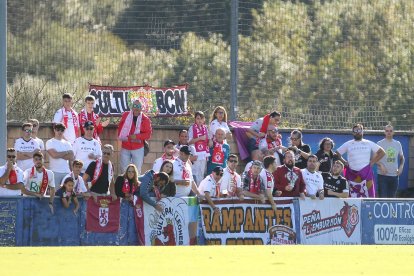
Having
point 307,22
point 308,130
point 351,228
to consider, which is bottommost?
point 351,228

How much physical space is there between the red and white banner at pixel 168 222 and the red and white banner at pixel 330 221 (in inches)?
76.9

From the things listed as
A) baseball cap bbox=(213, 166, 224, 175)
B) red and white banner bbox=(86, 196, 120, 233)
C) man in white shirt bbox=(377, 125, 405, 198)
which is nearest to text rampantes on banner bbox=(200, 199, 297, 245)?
baseball cap bbox=(213, 166, 224, 175)

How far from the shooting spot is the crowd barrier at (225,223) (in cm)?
1934

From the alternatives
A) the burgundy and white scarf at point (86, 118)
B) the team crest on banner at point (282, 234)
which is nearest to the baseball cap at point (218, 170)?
the team crest on banner at point (282, 234)

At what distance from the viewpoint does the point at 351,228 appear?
→ 2134cm

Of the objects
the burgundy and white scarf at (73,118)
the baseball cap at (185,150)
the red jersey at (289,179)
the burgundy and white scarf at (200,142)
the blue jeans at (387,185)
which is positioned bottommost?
the blue jeans at (387,185)

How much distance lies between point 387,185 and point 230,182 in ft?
14.1

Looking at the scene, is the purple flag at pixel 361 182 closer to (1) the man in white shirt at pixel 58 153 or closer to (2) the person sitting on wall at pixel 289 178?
(2) the person sitting on wall at pixel 289 178

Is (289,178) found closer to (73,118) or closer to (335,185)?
(335,185)

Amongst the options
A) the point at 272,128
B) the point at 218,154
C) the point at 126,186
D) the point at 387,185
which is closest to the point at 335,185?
the point at 272,128
